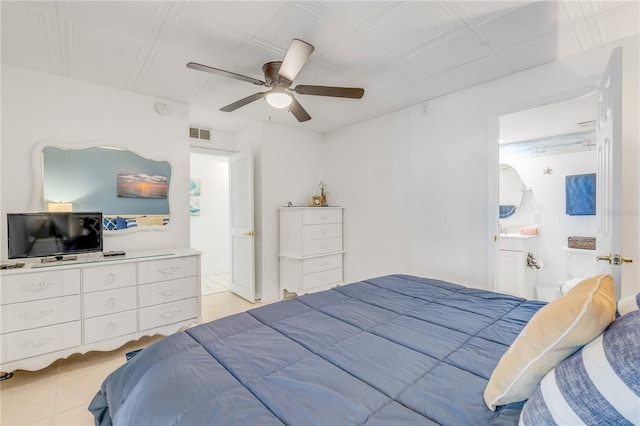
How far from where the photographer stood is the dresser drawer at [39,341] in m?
2.07

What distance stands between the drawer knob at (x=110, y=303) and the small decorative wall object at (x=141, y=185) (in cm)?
104

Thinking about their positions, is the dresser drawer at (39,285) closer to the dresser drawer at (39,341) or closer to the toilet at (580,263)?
the dresser drawer at (39,341)

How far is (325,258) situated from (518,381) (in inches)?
127

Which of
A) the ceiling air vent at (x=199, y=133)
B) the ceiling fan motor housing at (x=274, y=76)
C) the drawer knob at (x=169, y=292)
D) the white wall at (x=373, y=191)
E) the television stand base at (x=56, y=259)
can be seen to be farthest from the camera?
the ceiling air vent at (x=199, y=133)

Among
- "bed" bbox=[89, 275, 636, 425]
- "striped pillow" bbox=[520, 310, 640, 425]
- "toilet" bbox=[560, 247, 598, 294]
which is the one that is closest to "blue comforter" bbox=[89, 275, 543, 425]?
"bed" bbox=[89, 275, 636, 425]

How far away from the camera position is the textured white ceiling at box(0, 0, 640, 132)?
1.76 m

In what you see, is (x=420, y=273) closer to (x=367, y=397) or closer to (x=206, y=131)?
(x=367, y=397)

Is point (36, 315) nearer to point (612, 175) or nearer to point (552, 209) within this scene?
point (612, 175)

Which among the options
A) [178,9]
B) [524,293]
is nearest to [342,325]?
[178,9]

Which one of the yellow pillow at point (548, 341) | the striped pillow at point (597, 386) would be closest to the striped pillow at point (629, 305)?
the yellow pillow at point (548, 341)

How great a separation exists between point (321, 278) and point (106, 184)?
268 centimetres

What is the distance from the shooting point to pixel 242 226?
4.08 meters

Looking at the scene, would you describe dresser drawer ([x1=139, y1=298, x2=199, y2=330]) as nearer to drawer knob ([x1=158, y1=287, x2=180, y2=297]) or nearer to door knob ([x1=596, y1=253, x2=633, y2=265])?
drawer knob ([x1=158, y1=287, x2=180, y2=297])

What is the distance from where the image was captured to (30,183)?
8.09 feet
